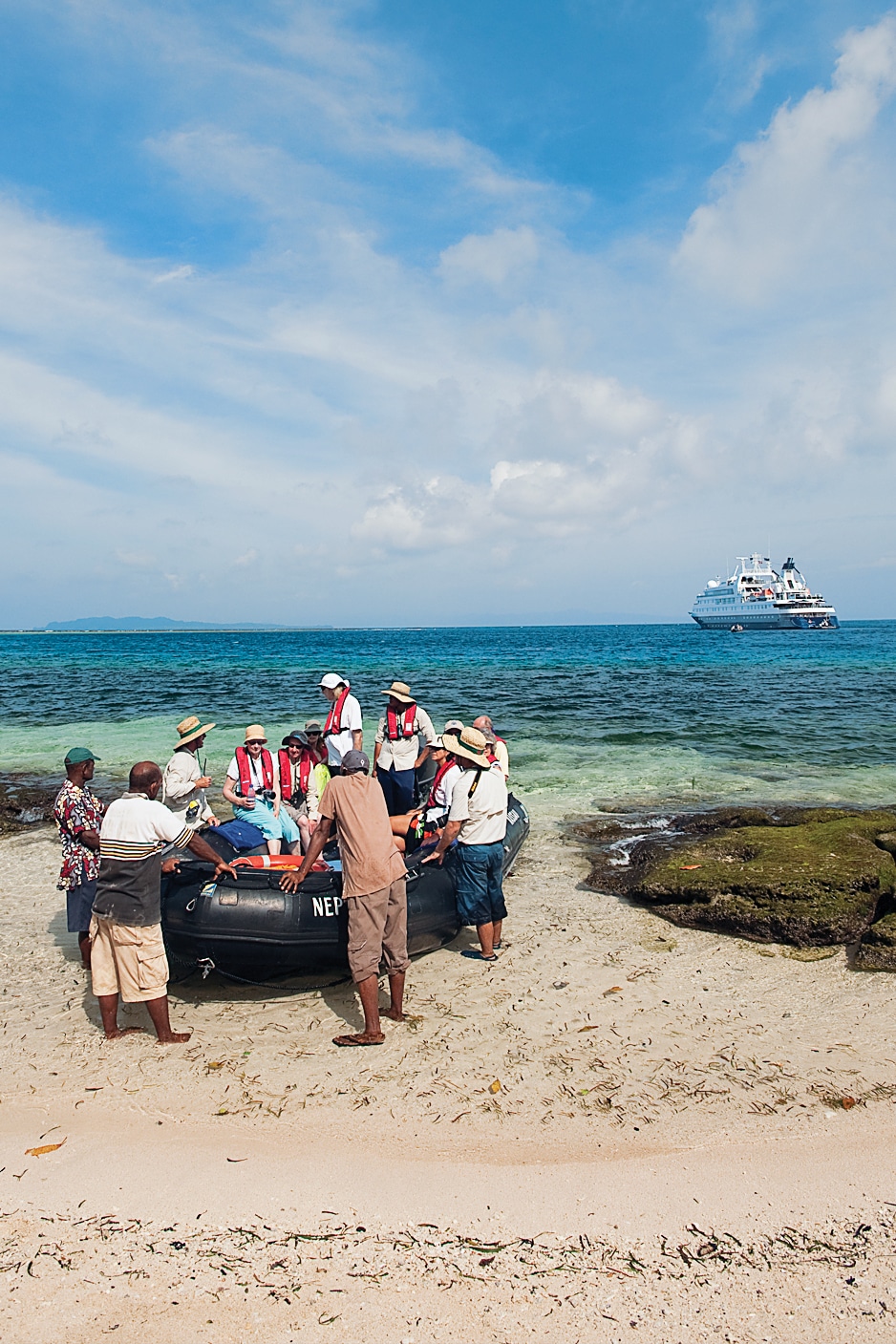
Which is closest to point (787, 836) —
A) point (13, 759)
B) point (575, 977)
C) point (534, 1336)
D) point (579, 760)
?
point (575, 977)

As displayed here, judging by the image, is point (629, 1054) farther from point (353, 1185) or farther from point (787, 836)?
point (787, 836)

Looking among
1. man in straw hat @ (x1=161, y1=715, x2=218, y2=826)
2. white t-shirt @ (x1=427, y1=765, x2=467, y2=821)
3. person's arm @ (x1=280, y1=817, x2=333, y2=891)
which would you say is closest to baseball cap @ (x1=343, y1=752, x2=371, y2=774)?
person's arm @ (x1=280, y1=817, x2=333, y2=891)

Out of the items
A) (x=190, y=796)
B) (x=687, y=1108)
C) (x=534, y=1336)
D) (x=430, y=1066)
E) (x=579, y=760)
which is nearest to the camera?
(x=534, y=1336)

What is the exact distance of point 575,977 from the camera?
20.9ft

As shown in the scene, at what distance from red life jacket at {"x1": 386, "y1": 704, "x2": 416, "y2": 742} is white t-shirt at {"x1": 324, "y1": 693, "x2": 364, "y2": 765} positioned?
1.08 ft

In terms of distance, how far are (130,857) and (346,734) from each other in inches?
149

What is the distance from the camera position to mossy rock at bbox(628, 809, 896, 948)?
23.2ft

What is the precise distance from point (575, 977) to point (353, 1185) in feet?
9.49

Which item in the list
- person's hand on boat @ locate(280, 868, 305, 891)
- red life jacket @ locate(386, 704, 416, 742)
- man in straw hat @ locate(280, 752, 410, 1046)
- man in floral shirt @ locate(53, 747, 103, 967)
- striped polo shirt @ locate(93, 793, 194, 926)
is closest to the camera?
striped polo shirt @ locate(93, 793, 194, 926)

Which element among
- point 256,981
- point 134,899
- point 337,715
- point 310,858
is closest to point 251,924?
point 256,981

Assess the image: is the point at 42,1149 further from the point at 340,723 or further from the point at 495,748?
the point at 340,723

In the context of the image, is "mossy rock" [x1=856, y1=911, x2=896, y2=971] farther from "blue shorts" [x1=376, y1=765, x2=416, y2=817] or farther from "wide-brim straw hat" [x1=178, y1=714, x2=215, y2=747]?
"wide-brim straw hat" [x1=178, y1=714, x2=215, y2=747]

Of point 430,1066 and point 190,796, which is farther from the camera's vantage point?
point 190,796

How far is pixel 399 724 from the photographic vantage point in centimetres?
848
